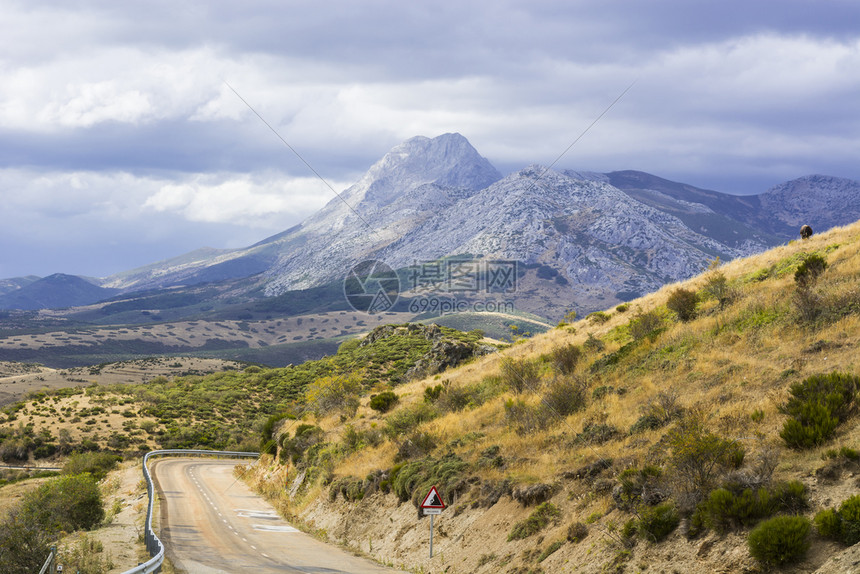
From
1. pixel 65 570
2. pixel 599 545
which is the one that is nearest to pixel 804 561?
pixel 599 545

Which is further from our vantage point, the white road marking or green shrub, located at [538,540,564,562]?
the white road marking

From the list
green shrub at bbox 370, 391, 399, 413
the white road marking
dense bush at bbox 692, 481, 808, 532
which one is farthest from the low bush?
green shrub at bbox 370, 391, 399, 413

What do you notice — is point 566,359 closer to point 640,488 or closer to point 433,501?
point 433,501

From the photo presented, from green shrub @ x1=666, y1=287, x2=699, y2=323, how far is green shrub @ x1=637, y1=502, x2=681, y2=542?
569 inches

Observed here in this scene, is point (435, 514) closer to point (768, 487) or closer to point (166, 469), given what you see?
point (768, 487)

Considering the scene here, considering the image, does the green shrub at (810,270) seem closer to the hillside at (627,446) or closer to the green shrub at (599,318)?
the hillside at (627,446)

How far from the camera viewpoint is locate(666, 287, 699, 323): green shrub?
86.2 feet

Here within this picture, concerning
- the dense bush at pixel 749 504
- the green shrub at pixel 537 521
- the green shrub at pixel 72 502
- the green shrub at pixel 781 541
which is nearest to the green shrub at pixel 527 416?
the green shrub at pixel 537 521

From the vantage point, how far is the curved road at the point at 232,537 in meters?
20.4

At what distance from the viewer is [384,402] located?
127ft

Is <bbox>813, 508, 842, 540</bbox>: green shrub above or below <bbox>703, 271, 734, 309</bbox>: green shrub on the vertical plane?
below

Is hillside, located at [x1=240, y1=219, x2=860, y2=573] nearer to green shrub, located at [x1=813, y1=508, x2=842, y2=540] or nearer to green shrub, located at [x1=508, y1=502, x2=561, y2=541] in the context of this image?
green shrub, located at [x1=508, y1=502, x2=561, y2=541]

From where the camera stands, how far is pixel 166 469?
53.1m

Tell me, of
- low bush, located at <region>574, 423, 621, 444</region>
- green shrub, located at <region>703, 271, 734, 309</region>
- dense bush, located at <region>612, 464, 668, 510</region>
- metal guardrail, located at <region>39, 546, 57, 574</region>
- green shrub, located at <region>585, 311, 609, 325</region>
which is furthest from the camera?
green shrub, located at <region>585, 311, 609, 325</region>
